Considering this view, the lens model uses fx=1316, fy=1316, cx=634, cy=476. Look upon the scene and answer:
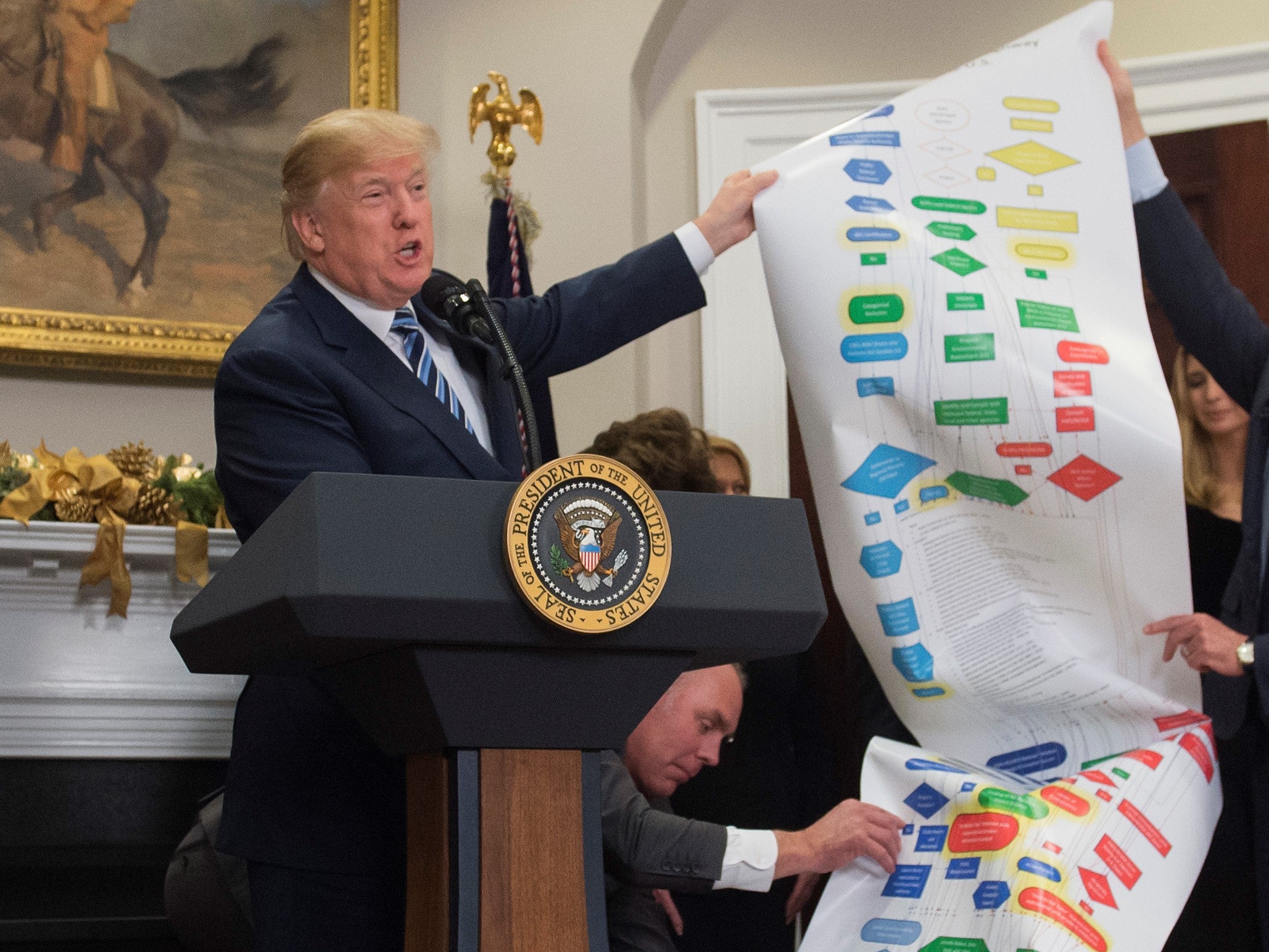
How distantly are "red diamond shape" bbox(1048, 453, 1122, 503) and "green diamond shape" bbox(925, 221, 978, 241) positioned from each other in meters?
0.38

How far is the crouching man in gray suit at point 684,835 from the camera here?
1.63m

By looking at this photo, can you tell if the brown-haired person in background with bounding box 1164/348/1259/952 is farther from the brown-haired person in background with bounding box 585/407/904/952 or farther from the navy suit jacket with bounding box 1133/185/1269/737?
the brown-haired person in background with bounding box 585/407/904/952

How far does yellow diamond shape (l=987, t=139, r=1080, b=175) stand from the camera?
2.04 metres

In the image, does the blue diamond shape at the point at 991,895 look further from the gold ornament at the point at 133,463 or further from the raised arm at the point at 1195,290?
the gold ornament at the point at 133,463

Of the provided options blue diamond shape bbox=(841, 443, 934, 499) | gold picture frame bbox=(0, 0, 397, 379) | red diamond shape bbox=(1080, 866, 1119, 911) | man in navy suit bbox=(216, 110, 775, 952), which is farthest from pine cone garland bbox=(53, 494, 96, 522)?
red diamond shape bbox=(1080, 866, 1119, 911)

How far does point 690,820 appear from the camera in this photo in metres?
1.67

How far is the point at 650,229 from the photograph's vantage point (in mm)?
3762

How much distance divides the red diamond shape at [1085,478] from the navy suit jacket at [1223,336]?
13.4 inches

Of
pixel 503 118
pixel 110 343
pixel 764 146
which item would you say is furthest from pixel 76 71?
pixel 764 146

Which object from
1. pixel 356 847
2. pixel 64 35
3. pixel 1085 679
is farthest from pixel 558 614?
pixel 64 35

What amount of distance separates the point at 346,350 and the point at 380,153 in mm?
259

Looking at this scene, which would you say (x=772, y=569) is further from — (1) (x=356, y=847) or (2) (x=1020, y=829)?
(2) (x=1020, y=829)

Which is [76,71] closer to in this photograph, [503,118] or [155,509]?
[503,118]

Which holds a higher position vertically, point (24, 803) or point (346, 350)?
point (346, 350)
